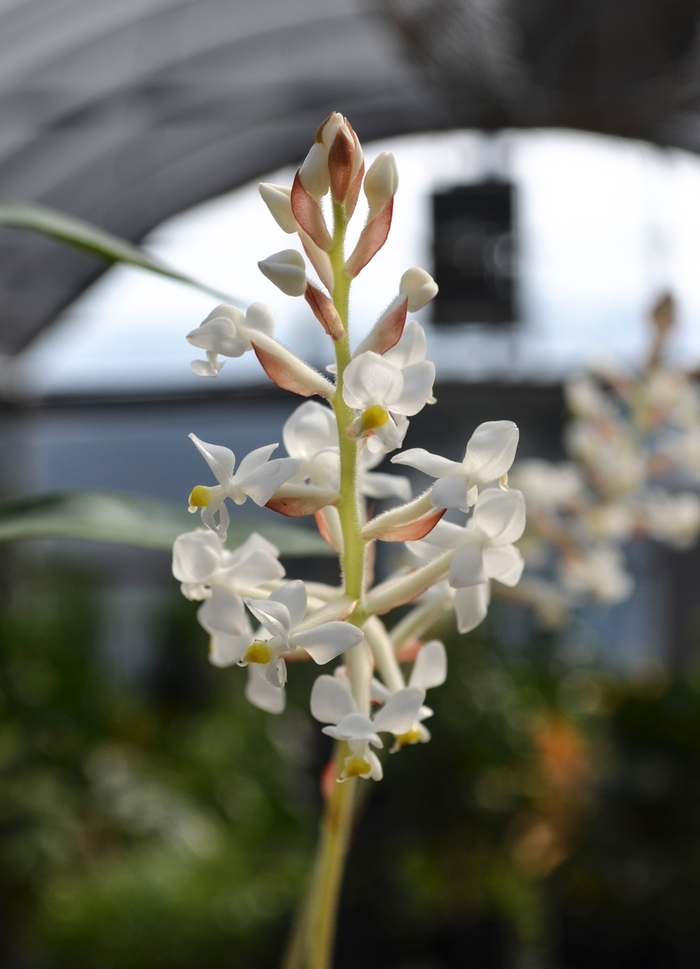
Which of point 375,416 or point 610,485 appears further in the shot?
point 610,485

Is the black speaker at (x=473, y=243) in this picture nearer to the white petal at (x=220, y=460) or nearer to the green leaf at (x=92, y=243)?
the green leaf at (x=92, y=243)

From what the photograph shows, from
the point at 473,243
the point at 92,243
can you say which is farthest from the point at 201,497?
the point at 473,243

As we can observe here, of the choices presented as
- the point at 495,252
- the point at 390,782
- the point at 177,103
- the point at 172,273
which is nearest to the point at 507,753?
the point at 390,782

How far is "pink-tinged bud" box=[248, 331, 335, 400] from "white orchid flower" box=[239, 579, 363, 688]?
7 cm

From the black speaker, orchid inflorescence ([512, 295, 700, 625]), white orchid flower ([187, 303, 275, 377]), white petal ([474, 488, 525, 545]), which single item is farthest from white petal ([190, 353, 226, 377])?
the black speaker

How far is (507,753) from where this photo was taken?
2531 millimetres

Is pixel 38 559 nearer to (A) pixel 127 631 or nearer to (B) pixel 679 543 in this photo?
(A) pixel 127 631

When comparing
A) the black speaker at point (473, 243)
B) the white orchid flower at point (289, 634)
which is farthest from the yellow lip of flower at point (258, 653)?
the black speaker at point (473, 243)

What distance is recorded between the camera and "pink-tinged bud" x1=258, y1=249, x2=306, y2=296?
299mm

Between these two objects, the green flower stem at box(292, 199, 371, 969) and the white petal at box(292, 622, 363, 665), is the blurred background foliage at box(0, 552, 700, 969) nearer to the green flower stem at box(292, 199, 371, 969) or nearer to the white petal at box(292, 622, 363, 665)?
the green flower stem at box(292, 199, 371, 969)

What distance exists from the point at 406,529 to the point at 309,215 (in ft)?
0.37

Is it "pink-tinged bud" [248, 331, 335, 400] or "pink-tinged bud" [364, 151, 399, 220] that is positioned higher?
"pink-tinged bud" [364, 151, 399, 220]

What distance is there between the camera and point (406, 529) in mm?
310

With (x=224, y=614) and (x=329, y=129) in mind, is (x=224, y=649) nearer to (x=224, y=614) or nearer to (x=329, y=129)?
(x=224, y=614)
